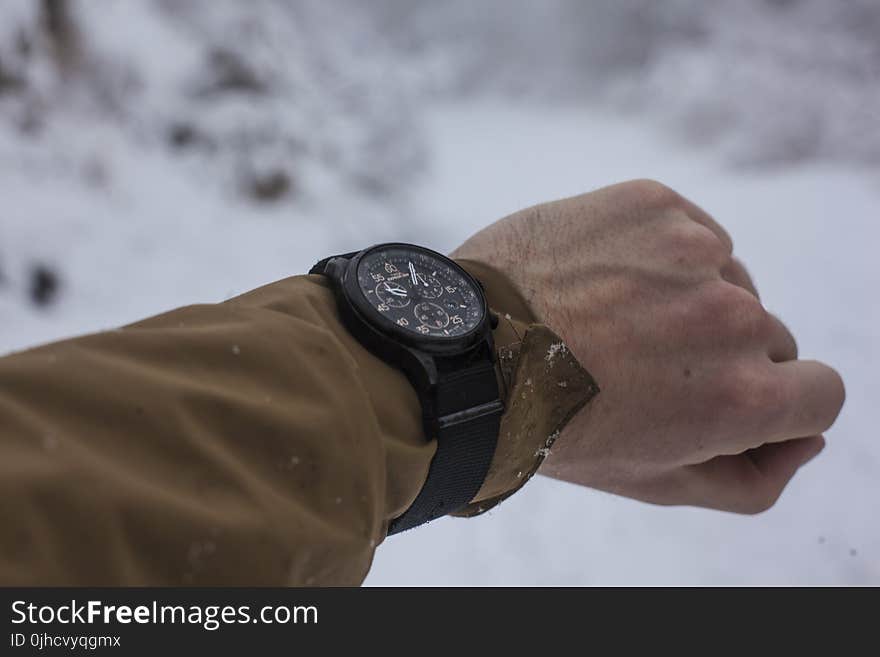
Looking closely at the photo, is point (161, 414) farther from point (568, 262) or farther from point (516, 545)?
point (516, 545)

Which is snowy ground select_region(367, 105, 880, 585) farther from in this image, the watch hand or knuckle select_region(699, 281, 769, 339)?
the watch hand

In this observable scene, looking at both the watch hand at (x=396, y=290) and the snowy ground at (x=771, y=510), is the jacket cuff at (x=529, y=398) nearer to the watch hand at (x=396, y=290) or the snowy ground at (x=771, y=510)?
the watch hand at (x=396, y=290)

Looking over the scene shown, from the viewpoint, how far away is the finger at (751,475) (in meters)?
1.06

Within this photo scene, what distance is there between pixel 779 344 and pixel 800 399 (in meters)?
0.09

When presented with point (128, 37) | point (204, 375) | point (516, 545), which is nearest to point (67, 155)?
point (128, 37)

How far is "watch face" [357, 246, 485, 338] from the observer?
0.82m

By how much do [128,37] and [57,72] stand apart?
0.42m

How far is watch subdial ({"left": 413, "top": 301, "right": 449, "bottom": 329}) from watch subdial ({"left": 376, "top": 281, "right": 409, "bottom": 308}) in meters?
0.02

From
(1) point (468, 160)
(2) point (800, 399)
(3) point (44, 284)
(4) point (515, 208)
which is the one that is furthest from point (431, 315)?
(1) point (468, 160)

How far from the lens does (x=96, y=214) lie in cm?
236

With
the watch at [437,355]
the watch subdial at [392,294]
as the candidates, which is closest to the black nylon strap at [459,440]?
the watch at [437,355]

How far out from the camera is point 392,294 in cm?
85

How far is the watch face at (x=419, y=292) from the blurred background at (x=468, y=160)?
65cm

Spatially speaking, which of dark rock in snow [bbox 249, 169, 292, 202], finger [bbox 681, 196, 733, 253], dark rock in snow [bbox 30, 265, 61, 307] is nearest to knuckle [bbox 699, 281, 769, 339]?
finger [bbox 681, 196, 733, 253]
